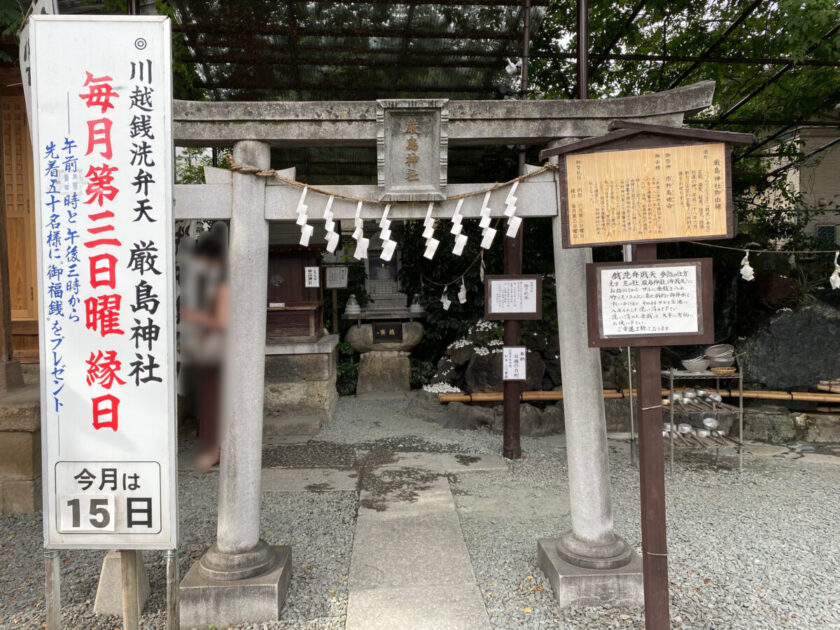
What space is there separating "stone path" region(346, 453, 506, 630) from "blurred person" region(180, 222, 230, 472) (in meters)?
1.62

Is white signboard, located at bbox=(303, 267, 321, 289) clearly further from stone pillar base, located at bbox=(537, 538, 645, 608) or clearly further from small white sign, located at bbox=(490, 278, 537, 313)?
stone pillar base, located at bbox=(537, 538, 645, 608)

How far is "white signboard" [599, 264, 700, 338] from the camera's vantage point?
3.01 meters

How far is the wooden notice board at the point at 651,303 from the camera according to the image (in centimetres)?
300

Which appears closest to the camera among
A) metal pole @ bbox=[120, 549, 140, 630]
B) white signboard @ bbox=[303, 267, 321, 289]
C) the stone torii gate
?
metal pole @ bbox=[120, 549, 140, 630]

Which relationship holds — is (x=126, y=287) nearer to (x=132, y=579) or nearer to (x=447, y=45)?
(x=132, y=579)

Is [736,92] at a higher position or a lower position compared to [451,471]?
higher

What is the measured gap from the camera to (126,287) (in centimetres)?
306

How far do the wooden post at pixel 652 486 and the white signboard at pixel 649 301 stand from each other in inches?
5.5

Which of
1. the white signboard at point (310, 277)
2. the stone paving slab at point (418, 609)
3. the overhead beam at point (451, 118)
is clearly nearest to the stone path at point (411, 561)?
the stone paving slab at point (418, 609)

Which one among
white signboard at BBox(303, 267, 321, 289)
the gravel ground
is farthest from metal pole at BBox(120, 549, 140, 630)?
white signboard at BBox(303, 267, 321, 289)

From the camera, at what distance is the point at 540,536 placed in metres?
4.71

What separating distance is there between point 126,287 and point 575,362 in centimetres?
293

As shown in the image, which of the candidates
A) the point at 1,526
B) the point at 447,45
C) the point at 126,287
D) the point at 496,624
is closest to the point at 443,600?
the point at 496,624

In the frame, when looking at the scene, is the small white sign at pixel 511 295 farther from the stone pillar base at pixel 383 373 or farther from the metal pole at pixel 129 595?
the metal pole at pixel 129 595
